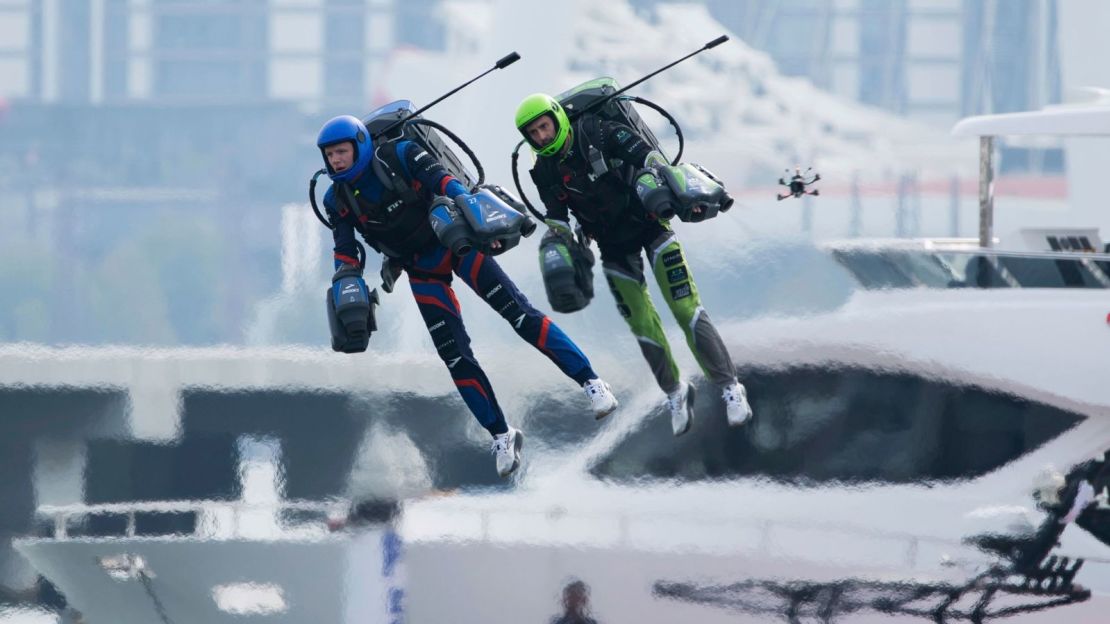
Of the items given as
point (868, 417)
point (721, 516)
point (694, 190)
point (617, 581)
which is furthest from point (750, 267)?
point (694, 190)

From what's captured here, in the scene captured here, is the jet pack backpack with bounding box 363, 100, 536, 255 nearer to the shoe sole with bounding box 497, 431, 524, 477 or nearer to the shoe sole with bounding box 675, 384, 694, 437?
the shoe sole with bounding box 497, 431, 524, 477

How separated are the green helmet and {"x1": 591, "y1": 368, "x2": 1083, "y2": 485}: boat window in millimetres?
7141

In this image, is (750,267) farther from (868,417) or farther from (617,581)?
(617,581)

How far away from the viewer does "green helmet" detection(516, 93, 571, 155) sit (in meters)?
13.7

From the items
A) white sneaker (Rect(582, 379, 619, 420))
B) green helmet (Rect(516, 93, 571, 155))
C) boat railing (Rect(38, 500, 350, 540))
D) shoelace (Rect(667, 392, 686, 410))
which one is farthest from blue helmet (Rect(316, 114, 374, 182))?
boat railing (Rect(38, 500, 350, 540))

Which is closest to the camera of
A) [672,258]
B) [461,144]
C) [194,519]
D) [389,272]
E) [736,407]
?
[461,144]

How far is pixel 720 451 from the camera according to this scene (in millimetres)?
20312

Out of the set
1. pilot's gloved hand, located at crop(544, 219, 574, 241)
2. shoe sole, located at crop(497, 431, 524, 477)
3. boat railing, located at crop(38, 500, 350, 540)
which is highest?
pilot's gloved hand, located at crop(544, 219, 574, 241)

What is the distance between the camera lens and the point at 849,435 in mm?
20375

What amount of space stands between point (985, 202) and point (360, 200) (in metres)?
9.36

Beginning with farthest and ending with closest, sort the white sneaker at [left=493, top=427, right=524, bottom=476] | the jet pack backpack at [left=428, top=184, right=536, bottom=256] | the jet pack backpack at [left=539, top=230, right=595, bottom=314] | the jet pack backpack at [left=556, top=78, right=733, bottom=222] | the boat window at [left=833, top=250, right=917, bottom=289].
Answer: the boat window at [left=833, top=250, right=917, bottom=289] → the white sneaker at [left=493, top=427, right=524, bottom=476] → the jet pack backpack at [left=539, top=230, right=595, bottom=314] → the jet pack backpack at [left=556, top=78, right=733, bottom=222] → the jet pack backpack at [left=428, top=184, right=536, bottom=256]

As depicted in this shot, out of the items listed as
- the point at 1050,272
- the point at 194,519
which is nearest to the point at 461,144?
the point at 194,519

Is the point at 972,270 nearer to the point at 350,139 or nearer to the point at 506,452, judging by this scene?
the point at 506,452

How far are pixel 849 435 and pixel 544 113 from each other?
836 centimetres
